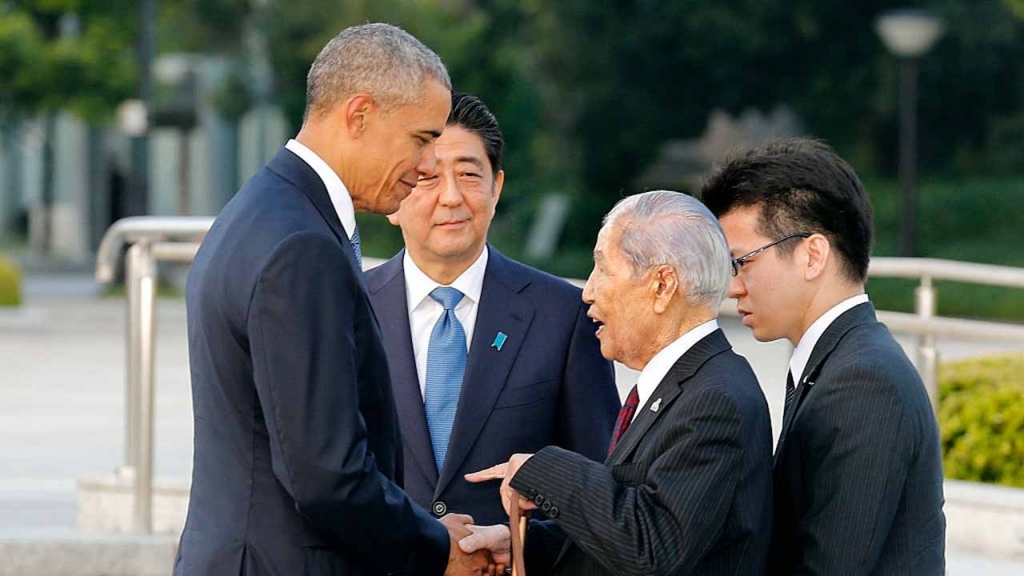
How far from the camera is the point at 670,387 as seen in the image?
112 inches

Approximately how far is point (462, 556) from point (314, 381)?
591mm

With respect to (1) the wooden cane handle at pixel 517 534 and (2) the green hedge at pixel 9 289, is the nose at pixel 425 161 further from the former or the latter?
(2) the green hedge at pixel 9 289

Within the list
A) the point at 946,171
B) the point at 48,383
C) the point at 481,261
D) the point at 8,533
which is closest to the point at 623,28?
the point at 946,171

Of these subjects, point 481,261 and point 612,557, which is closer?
point 612,557

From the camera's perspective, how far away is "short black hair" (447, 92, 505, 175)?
148 inches

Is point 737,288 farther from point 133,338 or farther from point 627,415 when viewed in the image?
point 133,338

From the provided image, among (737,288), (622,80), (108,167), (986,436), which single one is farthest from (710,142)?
(737,288)

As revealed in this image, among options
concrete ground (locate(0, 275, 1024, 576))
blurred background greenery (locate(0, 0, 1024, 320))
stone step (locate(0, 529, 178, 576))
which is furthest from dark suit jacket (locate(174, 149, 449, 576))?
blurred background greenery (locate(0, 0, 1024, 320))

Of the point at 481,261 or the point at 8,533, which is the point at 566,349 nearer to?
the point at 481,261

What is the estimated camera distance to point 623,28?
1172 inches

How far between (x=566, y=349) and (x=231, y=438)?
1.01m

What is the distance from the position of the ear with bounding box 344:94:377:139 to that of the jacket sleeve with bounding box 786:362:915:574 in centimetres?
90

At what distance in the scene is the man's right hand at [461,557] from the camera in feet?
10.5

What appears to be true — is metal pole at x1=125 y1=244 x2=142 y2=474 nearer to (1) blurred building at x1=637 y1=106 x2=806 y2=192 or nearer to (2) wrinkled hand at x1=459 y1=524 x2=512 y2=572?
(2) wrinkled hand at x1=459 y1=524 x2=512 y2=572
